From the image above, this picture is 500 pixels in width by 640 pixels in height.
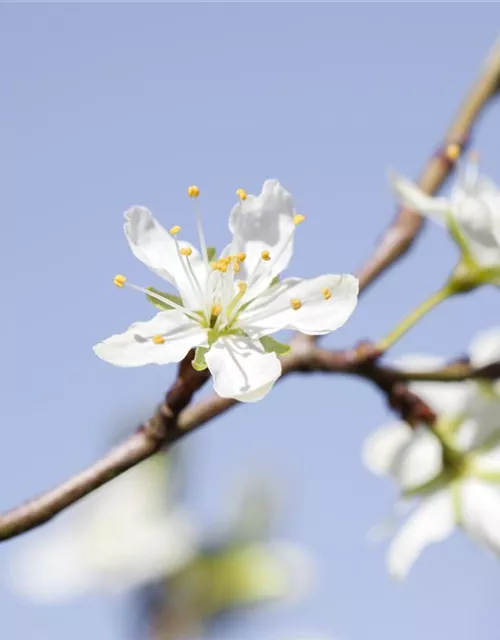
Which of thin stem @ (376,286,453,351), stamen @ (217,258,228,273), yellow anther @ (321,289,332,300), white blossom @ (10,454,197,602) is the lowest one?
white blossom @ (10,454,197,602)

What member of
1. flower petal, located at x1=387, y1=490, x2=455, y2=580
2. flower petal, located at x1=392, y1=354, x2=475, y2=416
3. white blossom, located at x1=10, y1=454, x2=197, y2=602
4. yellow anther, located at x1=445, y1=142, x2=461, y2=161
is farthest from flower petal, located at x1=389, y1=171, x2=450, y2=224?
white blossom, located at x1=10, y1=454, x2=197, y2=602

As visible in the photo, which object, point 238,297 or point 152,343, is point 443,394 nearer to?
point 238,297

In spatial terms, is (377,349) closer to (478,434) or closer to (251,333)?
(251,333)

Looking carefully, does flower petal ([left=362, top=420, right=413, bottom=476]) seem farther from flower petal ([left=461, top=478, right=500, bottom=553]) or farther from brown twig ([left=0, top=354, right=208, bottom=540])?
brown twig ([left=0, top=354, right=208, bottom=540])

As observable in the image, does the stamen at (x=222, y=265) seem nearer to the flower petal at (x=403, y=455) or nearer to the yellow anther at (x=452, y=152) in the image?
the yellow anther at (x=452, y=152)

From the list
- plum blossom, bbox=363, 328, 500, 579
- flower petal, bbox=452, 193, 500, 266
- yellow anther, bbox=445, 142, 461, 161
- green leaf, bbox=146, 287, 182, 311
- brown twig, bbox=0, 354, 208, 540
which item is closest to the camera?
brown twig, bbox=0, 354, 208, 540

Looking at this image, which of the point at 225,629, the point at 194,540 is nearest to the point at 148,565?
the point at 194,540
